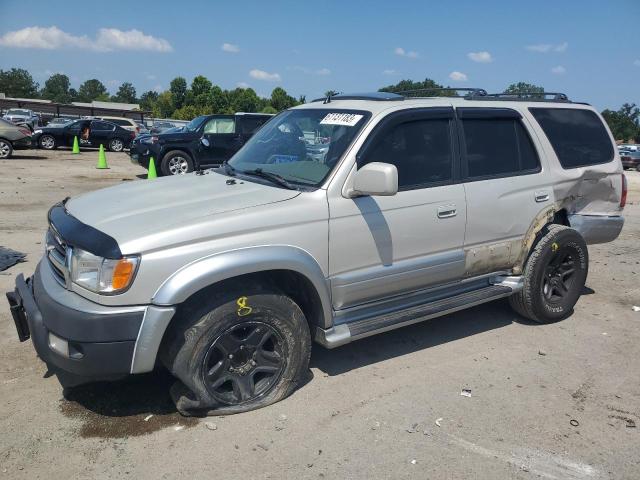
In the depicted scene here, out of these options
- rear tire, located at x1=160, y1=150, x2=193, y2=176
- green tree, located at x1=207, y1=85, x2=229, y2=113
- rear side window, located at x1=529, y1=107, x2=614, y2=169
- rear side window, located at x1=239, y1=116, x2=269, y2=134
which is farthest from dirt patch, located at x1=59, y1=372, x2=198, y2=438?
green tree, located at x1=207, y1=85, x2=229, y2=113

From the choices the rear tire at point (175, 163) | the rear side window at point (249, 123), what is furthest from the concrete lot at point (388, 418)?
the rear side window at point (249, 123)

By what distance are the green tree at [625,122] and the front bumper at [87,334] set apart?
84284 millimetres

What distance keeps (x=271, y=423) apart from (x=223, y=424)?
286mm

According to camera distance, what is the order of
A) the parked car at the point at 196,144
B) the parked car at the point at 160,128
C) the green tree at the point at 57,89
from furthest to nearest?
the green tree at the point at 57,89, the parked car at the point at 160,128, the parked car at the point at 196,144

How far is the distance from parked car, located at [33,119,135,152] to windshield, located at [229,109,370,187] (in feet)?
72.1

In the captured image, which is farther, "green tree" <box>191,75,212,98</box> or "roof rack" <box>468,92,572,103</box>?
"green tree" <box>191,75,212,98</box>

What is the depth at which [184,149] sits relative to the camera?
46.5 feet

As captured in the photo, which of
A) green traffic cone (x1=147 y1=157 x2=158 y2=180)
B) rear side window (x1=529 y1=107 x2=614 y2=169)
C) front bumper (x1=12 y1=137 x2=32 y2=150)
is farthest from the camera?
front bumper (x1=12 y1=137 x2=32 y2=150)

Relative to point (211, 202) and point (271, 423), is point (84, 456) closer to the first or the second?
point (271, 423)

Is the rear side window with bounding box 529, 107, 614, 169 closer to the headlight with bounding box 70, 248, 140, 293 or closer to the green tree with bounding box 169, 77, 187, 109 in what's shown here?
the headlight with bounding box 70, 248, 140, 293

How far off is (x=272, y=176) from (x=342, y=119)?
675 millimetres

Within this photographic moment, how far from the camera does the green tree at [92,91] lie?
136625 mm

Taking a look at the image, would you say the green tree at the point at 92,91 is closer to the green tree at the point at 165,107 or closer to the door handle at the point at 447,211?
the green tree at the point at 165,107

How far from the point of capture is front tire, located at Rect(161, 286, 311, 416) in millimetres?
3119
